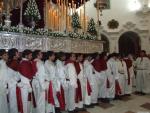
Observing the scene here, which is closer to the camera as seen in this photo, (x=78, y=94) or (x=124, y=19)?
(x=78, y=94)

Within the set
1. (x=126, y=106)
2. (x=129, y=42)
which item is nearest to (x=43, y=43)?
(x=126, y=106)

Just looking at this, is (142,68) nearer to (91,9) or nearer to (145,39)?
(145,39)

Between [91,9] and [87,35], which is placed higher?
[91,9]

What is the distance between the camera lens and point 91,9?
18.5 meters

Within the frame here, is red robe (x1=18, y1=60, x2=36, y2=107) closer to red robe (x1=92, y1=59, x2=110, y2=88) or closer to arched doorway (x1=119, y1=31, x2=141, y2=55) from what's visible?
red robe (x1=92, y1=59, x2=110, y2=88)

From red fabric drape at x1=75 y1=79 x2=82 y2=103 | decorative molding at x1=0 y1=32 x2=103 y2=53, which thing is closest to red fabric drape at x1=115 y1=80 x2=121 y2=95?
red fabric drape at x1=75 y1=79 x2=82 y2=103

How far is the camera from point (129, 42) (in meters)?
18.2

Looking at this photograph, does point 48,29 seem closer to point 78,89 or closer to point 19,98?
point 78,89

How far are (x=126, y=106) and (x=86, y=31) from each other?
18.4 feet

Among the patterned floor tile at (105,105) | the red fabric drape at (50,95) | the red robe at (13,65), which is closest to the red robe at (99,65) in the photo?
the patterned floor tile at (105,105)

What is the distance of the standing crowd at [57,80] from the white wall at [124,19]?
9004mm

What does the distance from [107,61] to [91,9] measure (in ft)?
35.4

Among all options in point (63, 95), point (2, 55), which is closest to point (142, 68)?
point (63, 95)

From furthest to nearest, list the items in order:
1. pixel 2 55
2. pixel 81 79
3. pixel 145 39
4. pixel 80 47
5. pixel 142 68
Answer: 1. pixel 145 39
2. pixel 80 47
3. pixel 142 68
4. pixel 81 79
5. pixel 2 55
